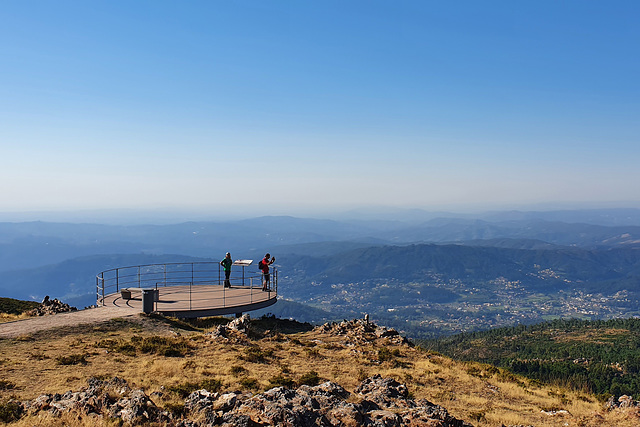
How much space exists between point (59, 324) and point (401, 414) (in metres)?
19.0

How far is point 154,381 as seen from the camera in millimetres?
14008

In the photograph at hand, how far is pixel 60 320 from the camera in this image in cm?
2239

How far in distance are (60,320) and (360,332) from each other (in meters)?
17.4

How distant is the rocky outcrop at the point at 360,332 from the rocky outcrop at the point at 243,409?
39.9 ft

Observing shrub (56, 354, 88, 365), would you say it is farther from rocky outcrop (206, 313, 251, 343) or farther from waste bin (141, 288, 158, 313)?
waste bin (141, 288, 158, 313)

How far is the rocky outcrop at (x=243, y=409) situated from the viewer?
32.2ft

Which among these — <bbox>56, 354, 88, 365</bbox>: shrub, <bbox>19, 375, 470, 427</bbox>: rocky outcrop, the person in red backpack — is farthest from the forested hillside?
<bbox>56, 354, 88, 365</bbox>: shrub

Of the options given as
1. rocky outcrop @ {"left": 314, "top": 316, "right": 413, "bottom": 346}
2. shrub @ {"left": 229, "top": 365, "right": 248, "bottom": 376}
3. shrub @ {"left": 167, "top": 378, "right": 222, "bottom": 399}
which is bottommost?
rocky outcrop @ {"left": 314, "top": 316, "right": 413, "bottom": 346}

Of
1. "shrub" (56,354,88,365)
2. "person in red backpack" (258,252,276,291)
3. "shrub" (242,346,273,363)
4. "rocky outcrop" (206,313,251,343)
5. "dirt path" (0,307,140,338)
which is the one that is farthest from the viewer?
"person in red backpack" (258,252,276,291)

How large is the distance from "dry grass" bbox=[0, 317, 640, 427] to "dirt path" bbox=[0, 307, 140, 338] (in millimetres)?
1122

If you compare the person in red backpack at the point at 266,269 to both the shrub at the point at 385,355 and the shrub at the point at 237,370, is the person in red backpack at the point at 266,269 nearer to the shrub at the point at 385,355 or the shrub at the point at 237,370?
the shrub at the point at 385,355

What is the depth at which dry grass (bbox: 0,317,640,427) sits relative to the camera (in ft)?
44.5

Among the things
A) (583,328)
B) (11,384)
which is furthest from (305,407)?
(583,328)

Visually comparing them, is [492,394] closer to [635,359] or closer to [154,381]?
[154,381]
